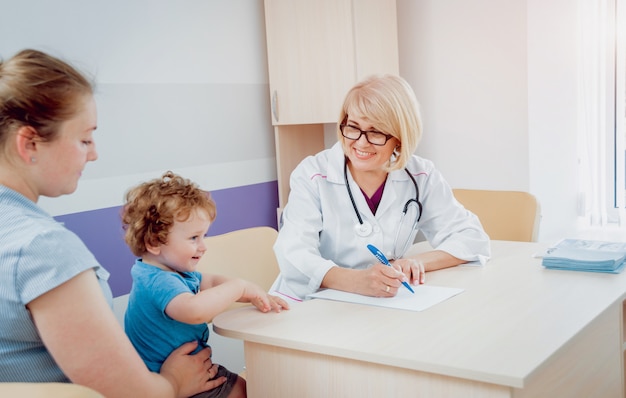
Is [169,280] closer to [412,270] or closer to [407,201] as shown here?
[412,270]

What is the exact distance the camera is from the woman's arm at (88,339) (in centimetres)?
110

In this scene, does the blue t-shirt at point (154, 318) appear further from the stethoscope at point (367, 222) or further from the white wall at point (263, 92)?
the white wall at point (263, 92)

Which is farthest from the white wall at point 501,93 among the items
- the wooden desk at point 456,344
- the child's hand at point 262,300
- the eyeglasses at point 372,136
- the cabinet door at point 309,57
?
the child's hand at point 262,300

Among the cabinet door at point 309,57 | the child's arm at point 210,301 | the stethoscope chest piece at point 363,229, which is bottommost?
the child's arm at point 210,301

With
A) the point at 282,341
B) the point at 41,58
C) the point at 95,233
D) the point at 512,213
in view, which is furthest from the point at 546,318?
the point at 95,233

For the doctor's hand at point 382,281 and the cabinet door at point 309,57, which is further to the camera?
→ the cabinet door at point 309,57

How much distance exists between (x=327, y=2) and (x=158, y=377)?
2.53m

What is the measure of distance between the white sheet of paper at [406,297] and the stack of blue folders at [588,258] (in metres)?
0.38

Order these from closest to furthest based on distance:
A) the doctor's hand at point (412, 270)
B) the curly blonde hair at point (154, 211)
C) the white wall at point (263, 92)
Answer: the curly blonde hair at point (154, 211) → the doctor's hand at point (412, 270) → the white wall at point (263, 92)

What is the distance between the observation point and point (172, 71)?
3.22 metres

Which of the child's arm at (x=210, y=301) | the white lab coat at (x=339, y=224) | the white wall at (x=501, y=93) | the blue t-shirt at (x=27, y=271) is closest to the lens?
the blue t-shirt at (x=27, y=271)

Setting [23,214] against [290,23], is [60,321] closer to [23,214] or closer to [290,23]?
[23,214]

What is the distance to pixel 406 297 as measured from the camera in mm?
1807

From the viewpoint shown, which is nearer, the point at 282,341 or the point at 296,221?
the point at 282,341
